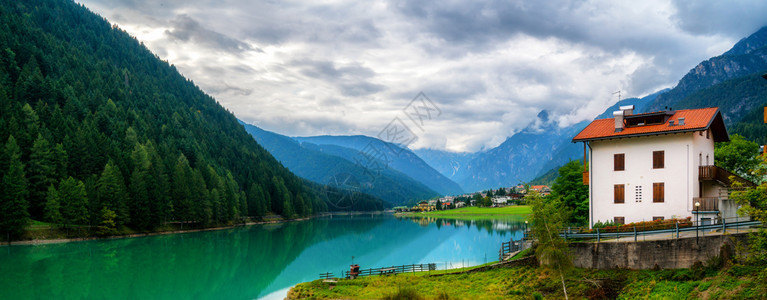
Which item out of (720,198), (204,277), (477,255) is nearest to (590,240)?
(720,198)

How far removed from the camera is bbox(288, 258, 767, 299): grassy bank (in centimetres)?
2069

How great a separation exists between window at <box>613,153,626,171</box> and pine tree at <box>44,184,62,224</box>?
75.4 m

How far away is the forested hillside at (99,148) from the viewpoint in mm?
76312

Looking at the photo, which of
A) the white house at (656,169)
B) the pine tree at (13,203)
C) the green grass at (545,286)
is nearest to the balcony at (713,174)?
the white house at (656,169)

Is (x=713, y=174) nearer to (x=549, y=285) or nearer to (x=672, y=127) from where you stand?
(x=672, y=127)

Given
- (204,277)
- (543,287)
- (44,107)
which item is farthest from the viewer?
(44,107)

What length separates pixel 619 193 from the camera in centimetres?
3488

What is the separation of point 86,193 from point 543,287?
76833mm

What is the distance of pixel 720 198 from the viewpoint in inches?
1218

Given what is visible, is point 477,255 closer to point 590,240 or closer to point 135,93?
point 590,240

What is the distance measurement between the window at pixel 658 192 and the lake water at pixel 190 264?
20.7 meters

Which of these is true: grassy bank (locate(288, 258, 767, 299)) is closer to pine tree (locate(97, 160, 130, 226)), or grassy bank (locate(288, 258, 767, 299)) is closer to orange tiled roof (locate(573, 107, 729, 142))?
orange tiled roof (locate(573, 107, 729, 142))

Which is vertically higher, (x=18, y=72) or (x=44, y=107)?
(x=18, y=72)

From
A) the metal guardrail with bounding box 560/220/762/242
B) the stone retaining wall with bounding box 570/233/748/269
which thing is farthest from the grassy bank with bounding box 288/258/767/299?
the metal guardrail with bounding box 560/220/762/242
